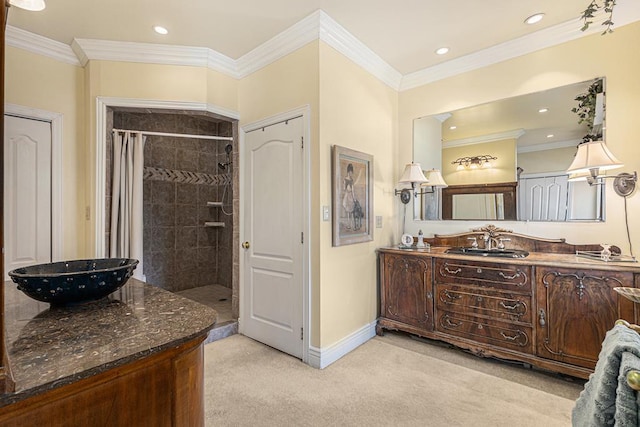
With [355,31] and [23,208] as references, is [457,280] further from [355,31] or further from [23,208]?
[23,208]

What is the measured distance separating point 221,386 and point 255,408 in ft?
1.27

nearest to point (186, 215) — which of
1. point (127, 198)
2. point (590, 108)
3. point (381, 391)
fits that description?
point (127, 198)

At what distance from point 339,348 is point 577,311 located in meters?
1.80

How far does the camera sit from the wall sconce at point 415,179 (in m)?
3.18

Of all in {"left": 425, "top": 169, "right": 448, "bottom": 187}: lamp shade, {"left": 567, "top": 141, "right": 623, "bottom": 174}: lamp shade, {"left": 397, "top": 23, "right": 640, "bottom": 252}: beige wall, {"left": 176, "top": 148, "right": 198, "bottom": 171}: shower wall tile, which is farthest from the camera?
{"left": 176, "top": 148, "right": 198, "bottom": 171}: shower wall tile

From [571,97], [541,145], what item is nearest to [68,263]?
[541,145]

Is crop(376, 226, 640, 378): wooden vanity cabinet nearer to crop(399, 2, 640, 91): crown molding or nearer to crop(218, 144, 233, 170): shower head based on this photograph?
crop(399, 2, 640, 91): crown molding

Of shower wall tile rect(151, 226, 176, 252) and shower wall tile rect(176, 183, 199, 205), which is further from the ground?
shower wall tile rect(176, 183, 199, 205)

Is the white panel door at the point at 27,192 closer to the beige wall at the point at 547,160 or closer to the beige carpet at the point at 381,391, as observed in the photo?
the beige carpet at the point at 381,391

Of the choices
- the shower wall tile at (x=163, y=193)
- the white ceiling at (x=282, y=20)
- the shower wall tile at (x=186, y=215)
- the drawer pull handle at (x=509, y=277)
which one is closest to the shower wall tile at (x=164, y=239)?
the shower wall tile at (x=186, y=215)

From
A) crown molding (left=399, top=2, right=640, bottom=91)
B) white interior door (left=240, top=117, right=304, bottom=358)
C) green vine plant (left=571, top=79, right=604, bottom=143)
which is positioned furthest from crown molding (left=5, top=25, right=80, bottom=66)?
green vine plant (left=571, top=79, right=604, bottom=143)

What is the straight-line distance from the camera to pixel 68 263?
163 centimetres

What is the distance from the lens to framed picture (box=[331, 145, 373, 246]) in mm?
2691

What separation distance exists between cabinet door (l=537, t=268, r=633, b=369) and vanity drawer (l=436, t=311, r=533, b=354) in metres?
0.10
